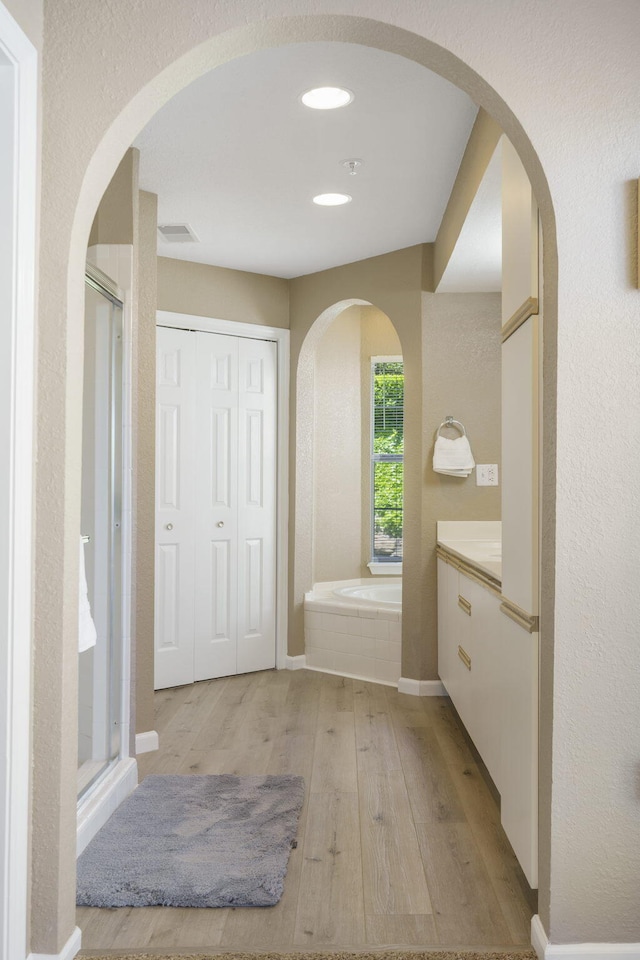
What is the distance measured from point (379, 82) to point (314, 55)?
0.89ft

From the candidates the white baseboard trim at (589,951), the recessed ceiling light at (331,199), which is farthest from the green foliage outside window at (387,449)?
the white baseboard trim at (589,951)

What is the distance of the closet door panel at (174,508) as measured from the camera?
454 cm

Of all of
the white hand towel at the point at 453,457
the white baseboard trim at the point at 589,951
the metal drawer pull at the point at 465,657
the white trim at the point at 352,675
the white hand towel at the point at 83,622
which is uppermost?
the white hand towel at the point at 453,457

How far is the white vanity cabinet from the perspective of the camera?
2088 millimetres

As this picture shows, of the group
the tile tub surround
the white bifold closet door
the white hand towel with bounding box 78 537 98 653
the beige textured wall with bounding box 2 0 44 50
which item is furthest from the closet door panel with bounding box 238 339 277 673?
the beige textured wall with bounding box 2 0 44 50

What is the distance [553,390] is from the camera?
1.87 meters

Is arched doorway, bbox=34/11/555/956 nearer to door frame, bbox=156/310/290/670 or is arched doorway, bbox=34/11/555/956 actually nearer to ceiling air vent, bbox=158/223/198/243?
ceiling air vent, bbox=158/223/198/243

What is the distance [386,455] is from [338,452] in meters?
0.37

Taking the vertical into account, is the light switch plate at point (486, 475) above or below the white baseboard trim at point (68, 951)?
above

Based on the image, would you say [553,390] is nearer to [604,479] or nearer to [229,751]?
[604,479]

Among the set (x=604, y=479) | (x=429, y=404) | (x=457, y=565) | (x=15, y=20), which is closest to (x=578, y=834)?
(x=604, y=479)

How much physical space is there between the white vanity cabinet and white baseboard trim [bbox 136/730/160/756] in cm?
135

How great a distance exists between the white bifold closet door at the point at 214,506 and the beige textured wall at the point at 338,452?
19.6 inches

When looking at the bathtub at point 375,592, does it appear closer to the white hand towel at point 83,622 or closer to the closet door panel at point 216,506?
the closet door panel at point 216,506
